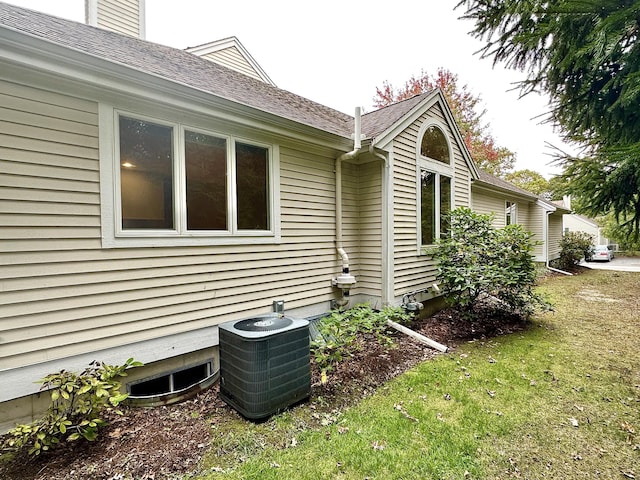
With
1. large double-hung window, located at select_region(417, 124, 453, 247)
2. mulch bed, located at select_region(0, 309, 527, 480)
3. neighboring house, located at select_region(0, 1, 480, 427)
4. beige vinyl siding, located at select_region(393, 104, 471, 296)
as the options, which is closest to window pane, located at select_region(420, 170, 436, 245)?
large double-hung window, located at select_region(417, 124, 453, 247)

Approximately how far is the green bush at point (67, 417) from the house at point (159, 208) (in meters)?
0.35

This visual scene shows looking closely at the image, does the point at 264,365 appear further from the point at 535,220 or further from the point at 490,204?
the point at 535,220

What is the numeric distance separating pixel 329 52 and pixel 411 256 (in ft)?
67.5

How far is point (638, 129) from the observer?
12.2 feet

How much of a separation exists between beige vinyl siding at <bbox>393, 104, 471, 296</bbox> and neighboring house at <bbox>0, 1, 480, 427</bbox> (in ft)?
0.20

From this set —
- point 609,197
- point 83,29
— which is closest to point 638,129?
point 609,197

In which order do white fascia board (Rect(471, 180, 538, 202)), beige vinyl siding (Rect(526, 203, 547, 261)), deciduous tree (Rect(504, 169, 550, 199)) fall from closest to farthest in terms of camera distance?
white fascia board (Rect(471, 180, 538, 202)) < beige vinyl siding (Rect(526, 203, 547, 261)) < deciduous tree (Rect(504, 169, 550, 199))

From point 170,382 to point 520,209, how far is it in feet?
56.5

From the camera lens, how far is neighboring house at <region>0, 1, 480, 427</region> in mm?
2752

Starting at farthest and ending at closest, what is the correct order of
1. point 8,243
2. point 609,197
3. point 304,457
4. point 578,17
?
1. point 609,197
2. point 578,17
3. point 8,243
4. point 304,457

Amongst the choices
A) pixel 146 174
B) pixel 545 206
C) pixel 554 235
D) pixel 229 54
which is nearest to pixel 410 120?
pixel 146 174

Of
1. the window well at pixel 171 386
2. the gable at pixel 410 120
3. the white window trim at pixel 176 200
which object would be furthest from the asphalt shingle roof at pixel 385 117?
the window well at pixel 171 386

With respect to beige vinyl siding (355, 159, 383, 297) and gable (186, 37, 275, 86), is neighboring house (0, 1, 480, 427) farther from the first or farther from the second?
gable (186, 37, 275, 86)

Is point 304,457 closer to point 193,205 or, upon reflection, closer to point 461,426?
point 461,426
